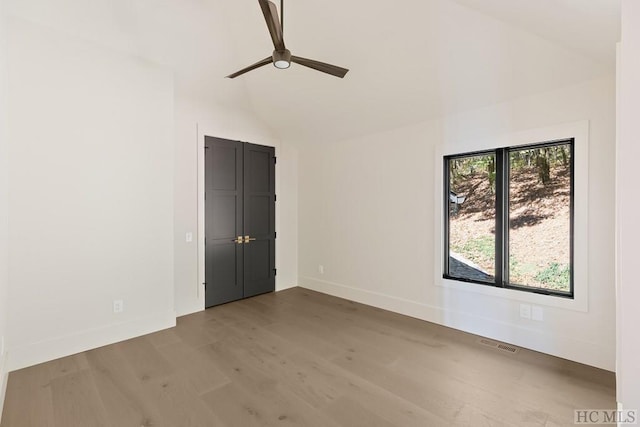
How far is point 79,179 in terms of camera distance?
9.80 feet

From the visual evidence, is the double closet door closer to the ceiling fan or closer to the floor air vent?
the ceiling fan

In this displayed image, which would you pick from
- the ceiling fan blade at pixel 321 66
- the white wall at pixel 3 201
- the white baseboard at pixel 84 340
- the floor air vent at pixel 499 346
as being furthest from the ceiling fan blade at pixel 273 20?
the floor air vent at pixel 499 346

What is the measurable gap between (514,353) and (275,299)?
3156 millimetres

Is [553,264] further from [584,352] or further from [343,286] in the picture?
[343,286]

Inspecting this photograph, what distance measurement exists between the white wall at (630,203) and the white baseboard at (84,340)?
12.7 feet

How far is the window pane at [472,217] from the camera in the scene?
337cm

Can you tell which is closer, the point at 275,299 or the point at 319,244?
the point at 275,299

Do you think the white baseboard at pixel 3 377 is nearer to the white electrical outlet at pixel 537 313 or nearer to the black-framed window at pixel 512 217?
the black-framed window at pixel 512 217

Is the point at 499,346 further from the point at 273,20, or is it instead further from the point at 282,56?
the point at 273,20

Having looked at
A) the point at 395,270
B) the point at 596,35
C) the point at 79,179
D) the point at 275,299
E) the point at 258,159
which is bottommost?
the point at 275,299

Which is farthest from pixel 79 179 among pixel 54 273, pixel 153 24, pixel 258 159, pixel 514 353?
pixel 514 353

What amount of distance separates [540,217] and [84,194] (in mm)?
4620

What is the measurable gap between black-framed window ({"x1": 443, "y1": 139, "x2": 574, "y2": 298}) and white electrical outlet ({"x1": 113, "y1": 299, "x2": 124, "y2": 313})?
3713mm

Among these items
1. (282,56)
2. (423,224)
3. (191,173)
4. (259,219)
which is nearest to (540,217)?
(423,224)
